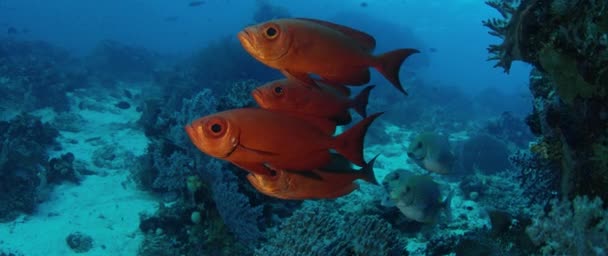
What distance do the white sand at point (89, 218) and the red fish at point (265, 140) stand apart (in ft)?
15.7

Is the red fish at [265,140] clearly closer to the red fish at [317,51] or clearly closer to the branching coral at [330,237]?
the red fish at [317,51]

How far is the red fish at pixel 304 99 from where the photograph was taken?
259 centimetres

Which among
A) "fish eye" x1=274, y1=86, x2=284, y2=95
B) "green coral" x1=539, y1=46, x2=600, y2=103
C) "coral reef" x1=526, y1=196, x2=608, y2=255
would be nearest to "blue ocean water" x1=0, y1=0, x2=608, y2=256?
"coral reef" x1=526, y1=196, x2=608, y2=255

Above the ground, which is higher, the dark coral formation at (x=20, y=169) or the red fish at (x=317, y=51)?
the red fish at (x=317, y=51)

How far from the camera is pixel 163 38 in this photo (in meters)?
85.9

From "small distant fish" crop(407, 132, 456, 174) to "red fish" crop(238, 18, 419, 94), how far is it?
3665 mm

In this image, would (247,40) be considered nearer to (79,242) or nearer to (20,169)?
(79,242)

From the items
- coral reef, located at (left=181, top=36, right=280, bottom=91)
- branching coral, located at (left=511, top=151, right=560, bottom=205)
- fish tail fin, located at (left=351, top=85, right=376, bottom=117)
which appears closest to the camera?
fish tail fin, located at (left=351, top=85, right=376, bottom=117)

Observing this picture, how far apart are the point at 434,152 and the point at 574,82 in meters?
2.83

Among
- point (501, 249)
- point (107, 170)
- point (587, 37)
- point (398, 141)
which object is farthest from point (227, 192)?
point (398, 141)

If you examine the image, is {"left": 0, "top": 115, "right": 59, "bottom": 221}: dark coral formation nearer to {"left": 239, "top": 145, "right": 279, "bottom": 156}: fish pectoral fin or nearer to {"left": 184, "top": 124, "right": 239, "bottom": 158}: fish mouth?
{"left": 184, "top": 124, "right": 239, "bottom": 158}: fish mouth

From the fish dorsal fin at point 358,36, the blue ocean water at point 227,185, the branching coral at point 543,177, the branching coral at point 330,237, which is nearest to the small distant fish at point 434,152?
the blue ocean water at point 227,185

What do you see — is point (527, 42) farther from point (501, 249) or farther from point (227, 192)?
point (227, 192)

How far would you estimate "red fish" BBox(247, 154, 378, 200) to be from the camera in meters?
2.64
